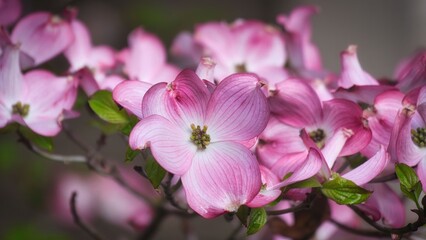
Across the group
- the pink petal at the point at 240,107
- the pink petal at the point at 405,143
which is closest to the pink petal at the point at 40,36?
the pink petal at the point at 240,107

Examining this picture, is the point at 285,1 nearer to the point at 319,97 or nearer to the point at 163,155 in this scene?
the point at 319,97

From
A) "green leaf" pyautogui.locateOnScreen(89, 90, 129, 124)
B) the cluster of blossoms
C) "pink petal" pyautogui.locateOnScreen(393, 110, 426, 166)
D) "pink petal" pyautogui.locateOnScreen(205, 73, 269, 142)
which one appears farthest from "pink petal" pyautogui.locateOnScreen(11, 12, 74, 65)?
"pink petal" pyautogui.locateOnScreen(393, 110, 426, 166)

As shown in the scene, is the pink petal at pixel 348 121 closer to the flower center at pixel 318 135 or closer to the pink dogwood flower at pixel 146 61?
the flower center at pixel 318 135

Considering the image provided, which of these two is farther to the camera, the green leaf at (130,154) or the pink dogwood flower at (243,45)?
the pink dogwood flower at (243,45)

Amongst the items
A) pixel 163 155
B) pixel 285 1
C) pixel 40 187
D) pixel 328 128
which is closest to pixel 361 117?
pixel 328 128

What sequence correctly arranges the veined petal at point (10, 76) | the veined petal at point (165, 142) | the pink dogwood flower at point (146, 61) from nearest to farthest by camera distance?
the veined petal at point (165, 142) < the veined petal at point (10, 76) < the pink dogwood flower at point (146, 61)

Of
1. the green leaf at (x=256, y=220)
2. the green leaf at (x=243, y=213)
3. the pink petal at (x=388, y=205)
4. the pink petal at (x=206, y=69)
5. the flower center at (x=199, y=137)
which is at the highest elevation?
the pink petal at (x=206, y=69)

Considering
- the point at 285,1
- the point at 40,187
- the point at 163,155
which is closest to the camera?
the point at 163,155
